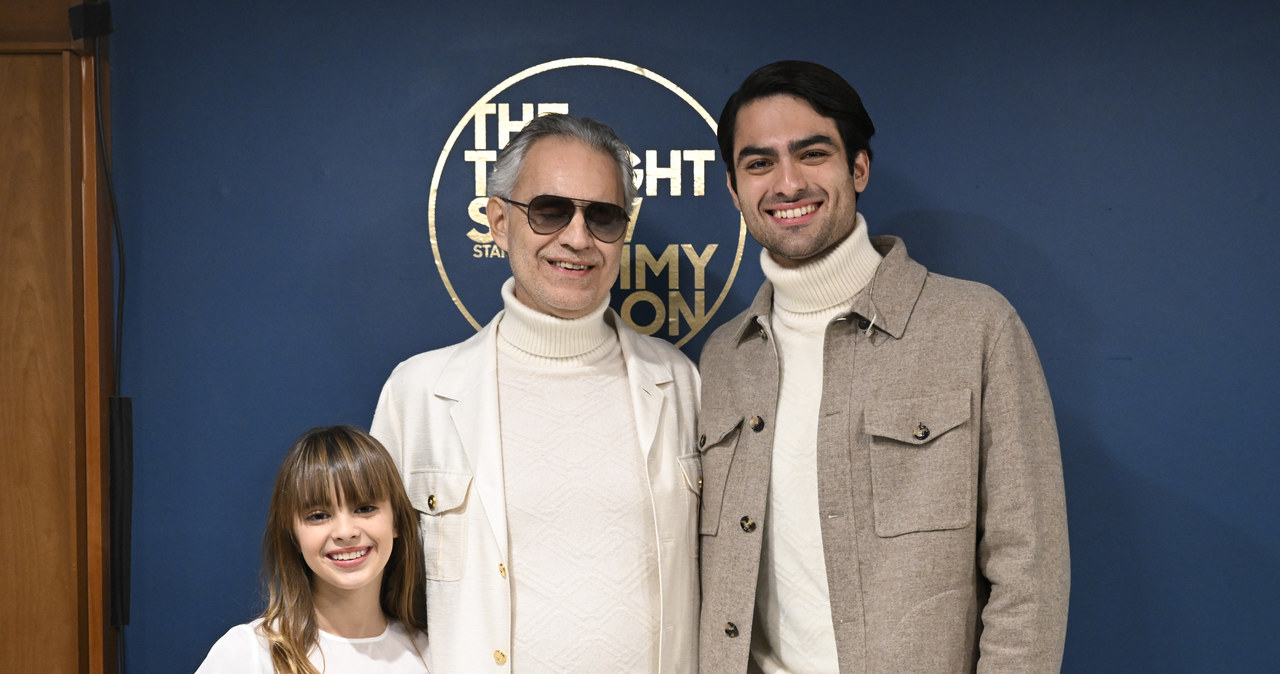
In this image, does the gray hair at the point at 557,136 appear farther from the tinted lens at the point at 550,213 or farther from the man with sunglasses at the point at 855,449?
the man with sunglasses at the point at 855,449

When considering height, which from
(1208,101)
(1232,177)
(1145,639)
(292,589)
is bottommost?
(1145,639)

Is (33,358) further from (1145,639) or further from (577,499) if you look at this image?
(1145,639)

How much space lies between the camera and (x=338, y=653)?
2.02 meters

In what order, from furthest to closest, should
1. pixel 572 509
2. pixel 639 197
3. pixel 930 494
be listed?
pixel 639 197 → pixel 572 509 → pixel 930 494

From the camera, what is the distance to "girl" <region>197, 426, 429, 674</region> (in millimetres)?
1957

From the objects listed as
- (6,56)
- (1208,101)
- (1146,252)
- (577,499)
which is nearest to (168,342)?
(6,56)

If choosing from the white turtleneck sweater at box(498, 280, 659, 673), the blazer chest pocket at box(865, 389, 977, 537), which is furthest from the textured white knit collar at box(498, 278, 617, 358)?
the blazer chest pocket at box(865, 389, 977, 537)

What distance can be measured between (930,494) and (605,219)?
0.93 meters

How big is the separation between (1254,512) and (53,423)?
3.17 m

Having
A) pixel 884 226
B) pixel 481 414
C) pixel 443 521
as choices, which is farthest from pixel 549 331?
pixel 884 226

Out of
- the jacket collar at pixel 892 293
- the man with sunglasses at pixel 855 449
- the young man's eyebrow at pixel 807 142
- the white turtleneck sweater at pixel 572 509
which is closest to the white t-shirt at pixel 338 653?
the white turtleneck sweater at pixel 572 509

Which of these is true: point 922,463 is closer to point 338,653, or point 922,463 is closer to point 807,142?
point 807,142

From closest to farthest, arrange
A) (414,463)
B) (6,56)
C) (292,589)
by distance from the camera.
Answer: (292,589)
(414,463)
(6,56)

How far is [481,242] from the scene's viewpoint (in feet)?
8.68
